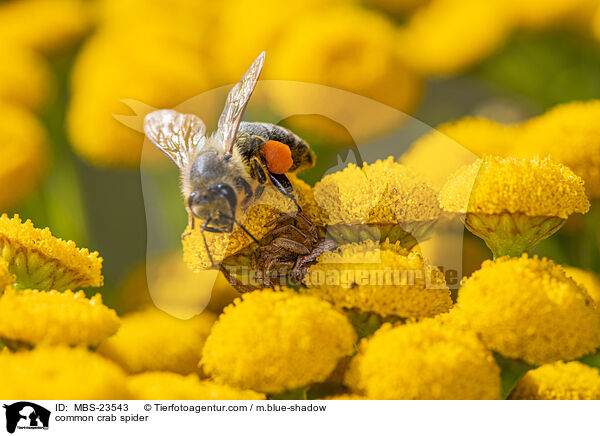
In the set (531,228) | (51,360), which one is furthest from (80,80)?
(531,228)

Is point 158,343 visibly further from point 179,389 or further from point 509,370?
point 509,370

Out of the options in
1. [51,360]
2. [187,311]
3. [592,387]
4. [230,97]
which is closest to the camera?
[51,360]

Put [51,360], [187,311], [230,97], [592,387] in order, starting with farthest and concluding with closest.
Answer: [187,311] < [230,97] < [592,387] < [51,360]

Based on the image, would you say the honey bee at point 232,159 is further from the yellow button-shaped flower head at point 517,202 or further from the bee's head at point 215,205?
the yellow button-shaped flower head at point 517,202

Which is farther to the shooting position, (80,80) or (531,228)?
(80,80)

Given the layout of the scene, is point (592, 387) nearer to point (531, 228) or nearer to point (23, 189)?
point (531, 228)

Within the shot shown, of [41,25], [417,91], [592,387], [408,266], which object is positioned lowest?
[592,387]
